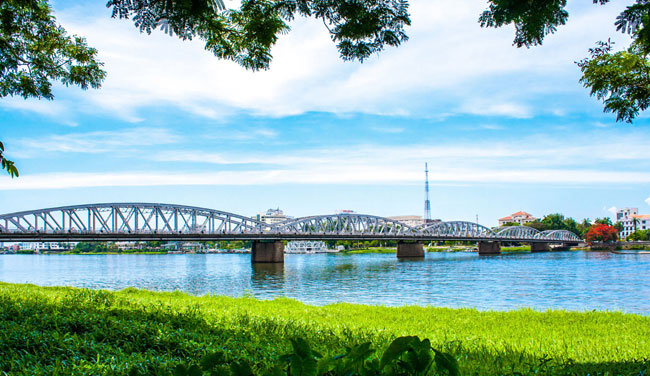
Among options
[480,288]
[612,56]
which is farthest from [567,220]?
[612,56]

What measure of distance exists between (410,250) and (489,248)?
33.3 m

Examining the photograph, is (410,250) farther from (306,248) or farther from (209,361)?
(209,361)

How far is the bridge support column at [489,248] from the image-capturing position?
116 m

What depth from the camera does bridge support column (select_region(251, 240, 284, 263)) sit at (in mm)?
75812

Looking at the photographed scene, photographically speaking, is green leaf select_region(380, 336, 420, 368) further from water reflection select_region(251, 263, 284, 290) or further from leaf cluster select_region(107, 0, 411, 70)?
water reflection select_region(251, 263, 284, 290)

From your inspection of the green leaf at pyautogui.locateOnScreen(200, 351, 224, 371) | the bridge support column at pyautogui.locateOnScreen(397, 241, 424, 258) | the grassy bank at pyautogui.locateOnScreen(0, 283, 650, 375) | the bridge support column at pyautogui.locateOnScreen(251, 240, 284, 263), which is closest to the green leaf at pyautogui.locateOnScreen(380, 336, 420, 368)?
the grassy bank at pyautogui.locateOnScreen(0, 283, 650, 375)

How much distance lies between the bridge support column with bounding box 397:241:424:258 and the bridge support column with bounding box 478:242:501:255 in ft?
93.9

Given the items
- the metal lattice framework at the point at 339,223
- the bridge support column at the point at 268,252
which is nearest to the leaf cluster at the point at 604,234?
the metal lattice framework at the point at 339,223

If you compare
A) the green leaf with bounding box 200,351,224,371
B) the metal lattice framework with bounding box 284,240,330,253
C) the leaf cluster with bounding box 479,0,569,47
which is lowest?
the metal lattice framework with bounding box 284,240,330,253

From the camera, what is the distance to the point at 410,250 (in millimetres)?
95312

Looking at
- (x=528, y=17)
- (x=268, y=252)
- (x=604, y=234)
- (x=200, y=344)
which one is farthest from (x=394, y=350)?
(x=604, y=234)

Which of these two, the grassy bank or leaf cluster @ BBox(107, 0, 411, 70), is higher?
leaf cluster @ BBox(107, 0, 411, 70)

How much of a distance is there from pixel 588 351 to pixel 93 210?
76302mm

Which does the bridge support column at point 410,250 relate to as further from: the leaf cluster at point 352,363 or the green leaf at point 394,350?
the green leaf at point 394,350
